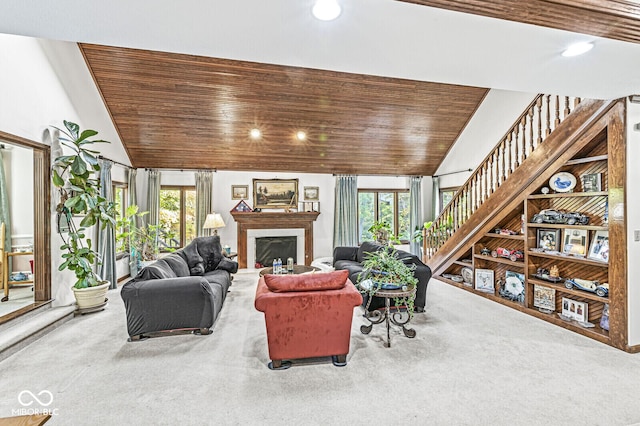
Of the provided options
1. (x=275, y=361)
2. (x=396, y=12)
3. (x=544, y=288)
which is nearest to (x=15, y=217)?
(x=275, y=361)

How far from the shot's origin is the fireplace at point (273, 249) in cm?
750

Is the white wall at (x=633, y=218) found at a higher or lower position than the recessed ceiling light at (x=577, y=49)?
lower

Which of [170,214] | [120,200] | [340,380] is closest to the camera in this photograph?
[340,380]

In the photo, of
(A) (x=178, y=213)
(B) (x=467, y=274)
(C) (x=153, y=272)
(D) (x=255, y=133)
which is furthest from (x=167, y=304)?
(B) (x=467, y=274)

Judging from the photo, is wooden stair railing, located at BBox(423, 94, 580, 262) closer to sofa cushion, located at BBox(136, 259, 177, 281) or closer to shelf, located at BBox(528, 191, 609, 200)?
shelf, located at BBox(528, 191, 609, 200)

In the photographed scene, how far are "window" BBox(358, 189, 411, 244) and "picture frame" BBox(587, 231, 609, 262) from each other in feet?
15.6

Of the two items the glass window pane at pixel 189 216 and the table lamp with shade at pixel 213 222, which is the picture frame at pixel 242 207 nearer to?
the table lamp with shade at pixel 213 222

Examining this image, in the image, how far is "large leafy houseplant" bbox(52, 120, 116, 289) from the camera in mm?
4199

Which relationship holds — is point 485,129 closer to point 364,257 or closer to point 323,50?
point 364,257

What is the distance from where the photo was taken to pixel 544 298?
425 cm

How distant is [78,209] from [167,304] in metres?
1.93

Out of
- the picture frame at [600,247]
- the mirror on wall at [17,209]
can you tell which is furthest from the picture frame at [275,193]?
the picture frame at [600,247]

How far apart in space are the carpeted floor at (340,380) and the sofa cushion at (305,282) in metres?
0.70

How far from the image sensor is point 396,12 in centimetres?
161
